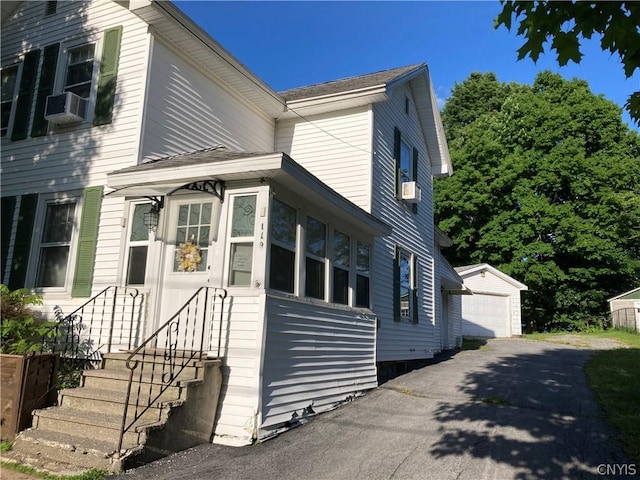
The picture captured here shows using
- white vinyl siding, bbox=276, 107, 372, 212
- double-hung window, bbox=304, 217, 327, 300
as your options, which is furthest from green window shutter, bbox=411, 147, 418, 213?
double-hung window, bbox=304, 217, 327, 300

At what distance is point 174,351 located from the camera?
637 centimetres

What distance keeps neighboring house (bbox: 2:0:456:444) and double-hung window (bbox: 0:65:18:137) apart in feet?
0.14

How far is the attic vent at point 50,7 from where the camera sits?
9.81m

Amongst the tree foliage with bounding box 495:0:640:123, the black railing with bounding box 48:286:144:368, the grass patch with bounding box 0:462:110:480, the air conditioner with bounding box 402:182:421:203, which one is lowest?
the grass patch with bounding box 0:462:110:480

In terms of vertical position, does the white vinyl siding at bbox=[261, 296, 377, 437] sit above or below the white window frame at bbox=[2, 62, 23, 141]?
below

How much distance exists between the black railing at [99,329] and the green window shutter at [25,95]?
4.10m

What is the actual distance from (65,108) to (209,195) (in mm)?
3667

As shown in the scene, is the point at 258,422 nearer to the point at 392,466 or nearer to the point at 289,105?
the point at 392,466

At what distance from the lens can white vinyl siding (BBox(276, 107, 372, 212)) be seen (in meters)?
10.9

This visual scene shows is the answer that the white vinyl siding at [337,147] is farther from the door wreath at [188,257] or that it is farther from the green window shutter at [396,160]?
the door wreath at [188,257]

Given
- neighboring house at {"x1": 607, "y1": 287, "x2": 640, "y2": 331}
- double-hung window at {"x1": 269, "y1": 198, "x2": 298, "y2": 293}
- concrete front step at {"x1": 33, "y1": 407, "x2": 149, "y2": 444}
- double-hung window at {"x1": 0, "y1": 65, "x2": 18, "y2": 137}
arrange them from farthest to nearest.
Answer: neighboring house at {"x1": 607, "y1": 287, "x2": 640, "y2": 331}, double-hung window at {"x1": 0, "y1": 65, "x2": 18, "y2": 137}, double-hung window at {"x1": 269, "y1": 198, "x2": 298, "y2": 293}, concrete front step at {"x1": 33, "y1": 407, "x2": 149, "y2": 444}

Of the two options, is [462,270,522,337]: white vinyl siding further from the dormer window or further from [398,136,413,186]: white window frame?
the dormer window

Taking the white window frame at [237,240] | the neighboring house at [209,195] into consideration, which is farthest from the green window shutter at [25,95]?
the white window frame at [237,240]

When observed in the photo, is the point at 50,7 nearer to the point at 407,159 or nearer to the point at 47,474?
the point at 47,474
